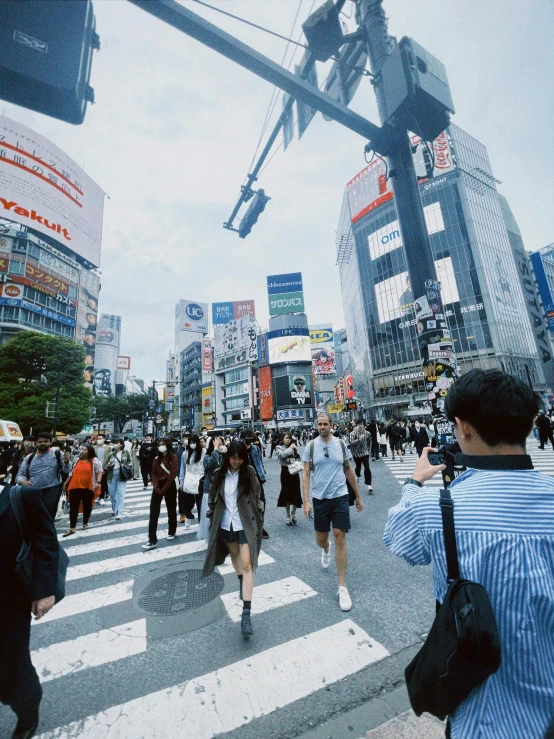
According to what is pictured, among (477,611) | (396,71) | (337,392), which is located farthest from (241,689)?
(337,392)

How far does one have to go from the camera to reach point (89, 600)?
427 centimetres

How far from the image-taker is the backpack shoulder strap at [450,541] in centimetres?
117

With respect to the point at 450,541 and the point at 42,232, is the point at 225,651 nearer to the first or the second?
the point at 450,541

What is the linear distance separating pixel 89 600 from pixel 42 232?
196 feet

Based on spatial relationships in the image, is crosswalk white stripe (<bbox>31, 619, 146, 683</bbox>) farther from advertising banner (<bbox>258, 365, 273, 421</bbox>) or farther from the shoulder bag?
advertising banner (<bbox>258, 365, 273, 421</bbox>)

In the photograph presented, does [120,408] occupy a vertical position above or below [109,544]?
above

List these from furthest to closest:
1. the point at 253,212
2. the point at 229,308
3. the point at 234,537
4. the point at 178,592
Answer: the point at 229,308 → the point at 253,212 → the point at 178,592 → the point at 234,537

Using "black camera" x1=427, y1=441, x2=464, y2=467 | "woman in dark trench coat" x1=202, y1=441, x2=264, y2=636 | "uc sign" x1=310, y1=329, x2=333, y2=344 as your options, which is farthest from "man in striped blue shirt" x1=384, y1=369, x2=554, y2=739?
"uc sign" x1=310, y1=329, x2=333, y2=344

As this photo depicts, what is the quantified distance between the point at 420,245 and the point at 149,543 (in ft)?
30.4

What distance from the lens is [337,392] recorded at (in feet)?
267

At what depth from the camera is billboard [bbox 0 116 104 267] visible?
159 feet

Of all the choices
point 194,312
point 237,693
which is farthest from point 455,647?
point 194,312

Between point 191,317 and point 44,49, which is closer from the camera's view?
point 44,49

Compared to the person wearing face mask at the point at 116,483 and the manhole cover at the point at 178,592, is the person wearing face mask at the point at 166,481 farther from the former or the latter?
the person wearing face mask at the point at 116,483
